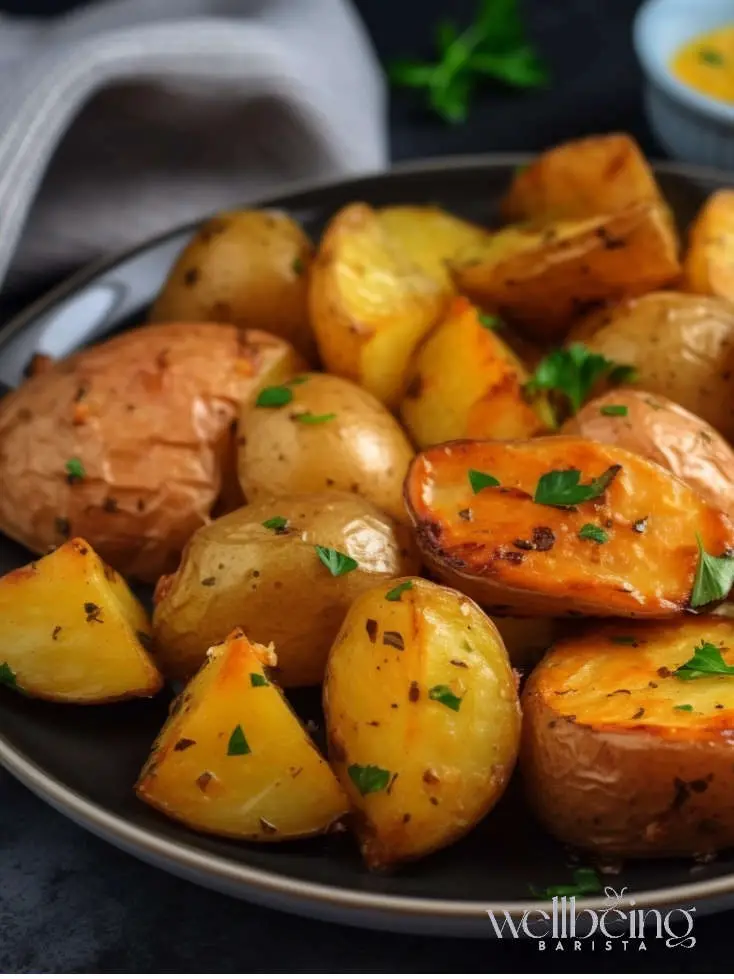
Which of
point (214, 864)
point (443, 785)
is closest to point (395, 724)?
point (443, 785)

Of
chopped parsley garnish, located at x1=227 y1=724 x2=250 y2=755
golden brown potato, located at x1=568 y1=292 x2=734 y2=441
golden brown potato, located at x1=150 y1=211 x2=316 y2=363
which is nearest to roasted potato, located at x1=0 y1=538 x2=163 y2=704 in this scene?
chopped parsley garnish, located at x1=227 y1=724 x2=250 y2=755

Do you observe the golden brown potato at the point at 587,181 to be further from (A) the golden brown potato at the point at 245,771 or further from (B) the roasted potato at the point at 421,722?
(A) the golden brown potato at the point at 245,771

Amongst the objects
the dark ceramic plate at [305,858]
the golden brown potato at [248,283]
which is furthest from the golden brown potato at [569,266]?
the dark ceramic plate at [305,858]

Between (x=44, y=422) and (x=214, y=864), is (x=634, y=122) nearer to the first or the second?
(x=44, y=422)

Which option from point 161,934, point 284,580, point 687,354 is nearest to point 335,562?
point 284,580

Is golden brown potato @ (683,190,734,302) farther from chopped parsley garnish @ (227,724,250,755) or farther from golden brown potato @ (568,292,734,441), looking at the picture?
chopped parsley garnish @ (227,724,250,755)

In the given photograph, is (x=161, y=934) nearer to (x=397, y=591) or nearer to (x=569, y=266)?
(x=397, y=591)
